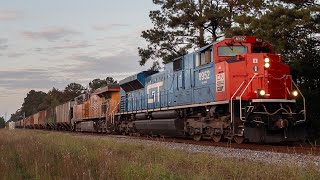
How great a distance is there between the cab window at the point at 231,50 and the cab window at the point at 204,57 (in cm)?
51

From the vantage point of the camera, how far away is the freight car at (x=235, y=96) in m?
13.0

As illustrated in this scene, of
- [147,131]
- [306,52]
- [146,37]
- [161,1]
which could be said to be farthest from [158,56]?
[306,52]

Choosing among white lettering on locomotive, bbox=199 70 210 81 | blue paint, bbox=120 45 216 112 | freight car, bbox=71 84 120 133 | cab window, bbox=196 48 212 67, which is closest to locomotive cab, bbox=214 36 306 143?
cab window, bbox=196 48 212 67

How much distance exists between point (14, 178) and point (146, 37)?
2765 centimetres

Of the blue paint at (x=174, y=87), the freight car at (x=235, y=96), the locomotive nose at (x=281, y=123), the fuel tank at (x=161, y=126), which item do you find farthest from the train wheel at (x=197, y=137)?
the locomotive nose at (x=281, y=123)

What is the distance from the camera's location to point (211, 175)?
22.1 feet

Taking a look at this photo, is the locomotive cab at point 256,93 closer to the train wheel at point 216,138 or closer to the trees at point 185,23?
the train wheel at point 216,138

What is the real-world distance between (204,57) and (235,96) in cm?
259

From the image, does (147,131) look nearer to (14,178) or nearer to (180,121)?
(180,121)

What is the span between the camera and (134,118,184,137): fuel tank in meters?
16.7

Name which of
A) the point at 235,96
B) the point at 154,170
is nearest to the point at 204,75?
the point at 235,96

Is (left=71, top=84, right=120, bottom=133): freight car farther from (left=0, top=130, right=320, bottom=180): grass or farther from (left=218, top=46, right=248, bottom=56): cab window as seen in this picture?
(left=0, top=130, right=320, bottom=180): grass

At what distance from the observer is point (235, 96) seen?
13344mm

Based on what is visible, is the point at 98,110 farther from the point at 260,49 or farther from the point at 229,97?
the point at 229,97
